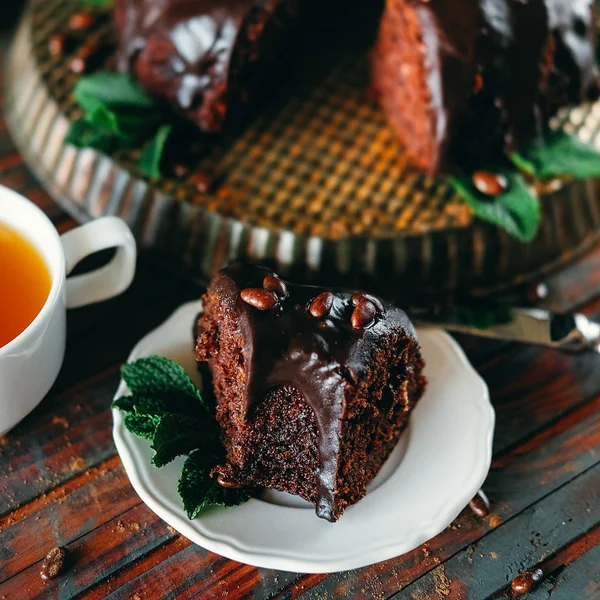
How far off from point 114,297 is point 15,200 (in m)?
0.34

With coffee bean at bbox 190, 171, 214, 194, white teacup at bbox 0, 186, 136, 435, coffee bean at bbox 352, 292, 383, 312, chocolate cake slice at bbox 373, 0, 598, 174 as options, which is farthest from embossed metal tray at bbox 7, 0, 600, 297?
coffee bean at bbox 352, 292, 383, 312

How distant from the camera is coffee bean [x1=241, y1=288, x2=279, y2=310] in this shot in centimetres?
130

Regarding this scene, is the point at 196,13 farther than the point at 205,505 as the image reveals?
Yes

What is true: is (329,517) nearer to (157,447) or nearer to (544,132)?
(157,447)

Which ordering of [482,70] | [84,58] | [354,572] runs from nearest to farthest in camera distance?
[354,572] < [482,70] < [84,58]

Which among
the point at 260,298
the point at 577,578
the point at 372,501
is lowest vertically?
the point at 577,578

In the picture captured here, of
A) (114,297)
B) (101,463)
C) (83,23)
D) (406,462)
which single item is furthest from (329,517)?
(83,23)

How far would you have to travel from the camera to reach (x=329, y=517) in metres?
1.31

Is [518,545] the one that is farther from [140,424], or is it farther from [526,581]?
[140,424]

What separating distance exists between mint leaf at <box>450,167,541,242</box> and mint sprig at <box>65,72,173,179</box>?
0.67 metres

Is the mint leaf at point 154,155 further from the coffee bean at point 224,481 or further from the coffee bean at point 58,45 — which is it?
the coffee bean at point 224,481

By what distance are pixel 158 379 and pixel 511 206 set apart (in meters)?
0.83

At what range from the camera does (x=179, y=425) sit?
1.39 meters

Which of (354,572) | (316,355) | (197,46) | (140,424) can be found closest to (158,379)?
(140,424)
